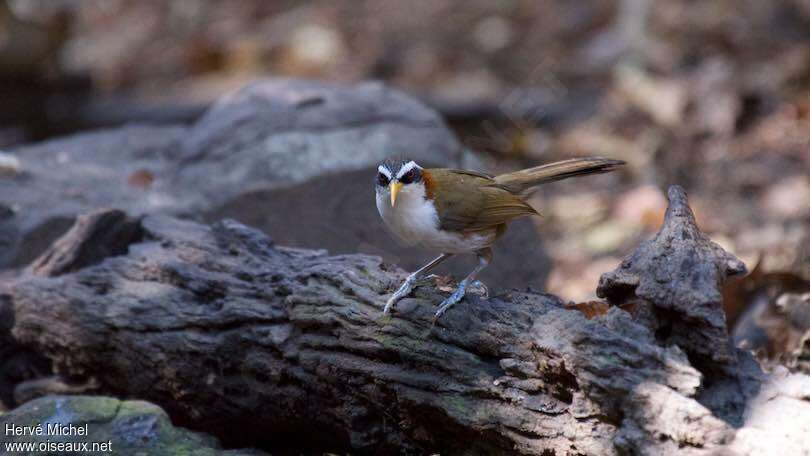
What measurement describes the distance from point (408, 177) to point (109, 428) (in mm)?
1565

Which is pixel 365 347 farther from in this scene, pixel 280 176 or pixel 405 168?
pixel 280 176

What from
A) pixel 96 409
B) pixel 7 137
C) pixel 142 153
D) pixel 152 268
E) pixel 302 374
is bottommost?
pixel 96 409

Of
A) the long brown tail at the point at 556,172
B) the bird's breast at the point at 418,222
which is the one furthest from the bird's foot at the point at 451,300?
the long brown tail at the point at 556,172

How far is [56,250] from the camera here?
4578 mm

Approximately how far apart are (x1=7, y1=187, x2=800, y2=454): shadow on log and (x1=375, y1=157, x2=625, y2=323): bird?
0.21 m

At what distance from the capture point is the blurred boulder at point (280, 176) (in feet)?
17.7

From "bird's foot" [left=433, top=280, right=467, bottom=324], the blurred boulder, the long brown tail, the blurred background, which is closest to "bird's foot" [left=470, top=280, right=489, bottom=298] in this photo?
"bird's foot" [left=433, top=280, right=467, bottom=324]

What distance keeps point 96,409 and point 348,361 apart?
1086 mm

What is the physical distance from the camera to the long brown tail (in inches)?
151

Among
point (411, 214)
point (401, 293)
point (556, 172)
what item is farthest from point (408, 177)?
point (556, 172)

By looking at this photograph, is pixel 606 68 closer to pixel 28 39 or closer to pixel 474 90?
pixel 474 90

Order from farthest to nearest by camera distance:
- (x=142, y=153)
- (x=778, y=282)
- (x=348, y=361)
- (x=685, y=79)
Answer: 1. (x=685, y=79)
2. (x=142, y=153)
3. (x=778, y=282)
4. (x=348, y=361)

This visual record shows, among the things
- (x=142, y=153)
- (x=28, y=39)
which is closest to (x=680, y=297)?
(x=142, y=153)

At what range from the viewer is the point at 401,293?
353 cm
